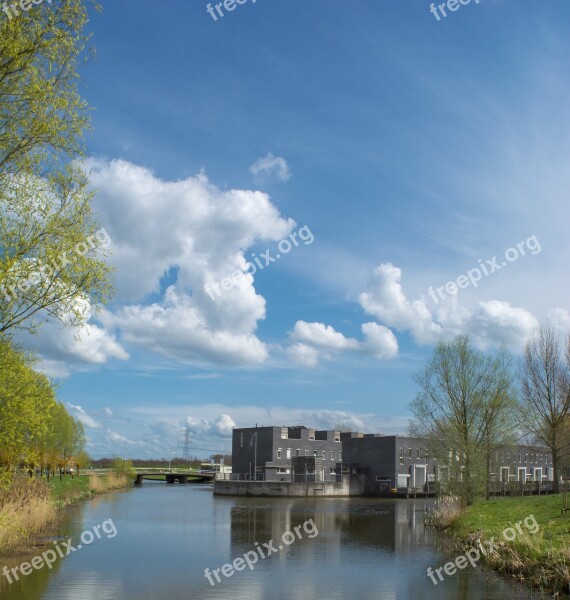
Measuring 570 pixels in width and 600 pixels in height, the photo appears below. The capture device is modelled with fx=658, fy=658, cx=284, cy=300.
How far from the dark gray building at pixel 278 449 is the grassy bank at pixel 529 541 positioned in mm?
55632

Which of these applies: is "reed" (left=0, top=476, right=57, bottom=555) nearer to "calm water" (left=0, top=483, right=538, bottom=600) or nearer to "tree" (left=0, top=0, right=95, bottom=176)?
"calm water" (left=0, top=483, right=538, bottom=600)

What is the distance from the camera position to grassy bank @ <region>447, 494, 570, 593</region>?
671 inches

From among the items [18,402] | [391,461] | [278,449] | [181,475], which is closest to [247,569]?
[18,402]

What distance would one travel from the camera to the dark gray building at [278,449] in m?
87.8

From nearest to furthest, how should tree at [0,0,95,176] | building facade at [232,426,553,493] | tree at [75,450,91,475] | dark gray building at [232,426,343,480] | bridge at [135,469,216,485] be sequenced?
tree at [0,0,95,176] < tree at [75,450,91,475] < building facade at [232,426,553,493] < dark gray building at [232,426,343,480] < bridge at [135,469,216,485]

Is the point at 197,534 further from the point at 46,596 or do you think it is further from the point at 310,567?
the point at 46,596

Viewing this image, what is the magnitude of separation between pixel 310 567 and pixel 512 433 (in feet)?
79.6

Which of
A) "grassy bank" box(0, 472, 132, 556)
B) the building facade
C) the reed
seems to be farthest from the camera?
the building facade

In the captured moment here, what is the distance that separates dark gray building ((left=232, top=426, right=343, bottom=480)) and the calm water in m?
A: 49.5

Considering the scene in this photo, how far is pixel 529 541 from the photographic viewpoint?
19.4 meters

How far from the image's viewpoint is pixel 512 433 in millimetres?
42031

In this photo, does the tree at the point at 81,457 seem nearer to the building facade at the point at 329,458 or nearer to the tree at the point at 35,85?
the building facade at the point at 329,458

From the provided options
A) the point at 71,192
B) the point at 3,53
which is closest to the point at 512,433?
the point at 71,192

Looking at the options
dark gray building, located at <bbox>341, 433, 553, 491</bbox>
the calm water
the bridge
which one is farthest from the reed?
the bridge
